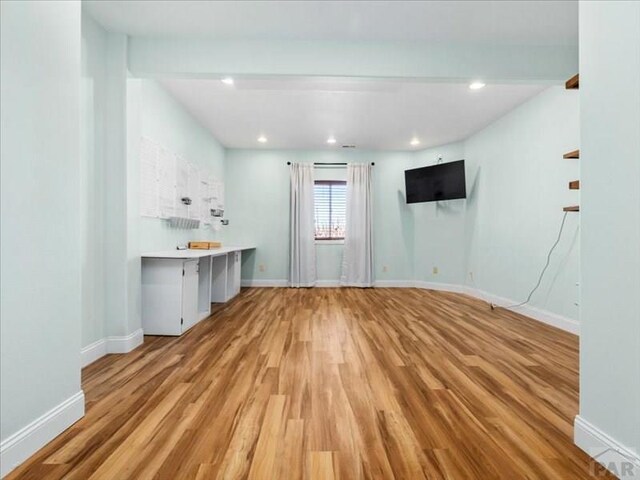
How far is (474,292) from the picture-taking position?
482cm

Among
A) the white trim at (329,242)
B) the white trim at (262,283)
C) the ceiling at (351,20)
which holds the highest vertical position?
the ceiling at (351,20)

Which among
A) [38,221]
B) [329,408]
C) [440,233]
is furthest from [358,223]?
[38,221]

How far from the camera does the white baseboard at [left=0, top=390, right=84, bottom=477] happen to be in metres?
1.15

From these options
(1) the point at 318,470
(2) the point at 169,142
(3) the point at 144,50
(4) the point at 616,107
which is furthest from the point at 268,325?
(4) the point at 616,107

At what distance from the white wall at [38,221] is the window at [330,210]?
4.51m

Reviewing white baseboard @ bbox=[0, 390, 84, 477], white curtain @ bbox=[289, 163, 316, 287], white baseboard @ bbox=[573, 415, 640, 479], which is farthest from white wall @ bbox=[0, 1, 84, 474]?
white curtain @ bbox=[289, 163, 316, 287]

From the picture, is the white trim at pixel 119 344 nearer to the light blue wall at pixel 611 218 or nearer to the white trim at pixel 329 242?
the light blue wall at pixel 611 218

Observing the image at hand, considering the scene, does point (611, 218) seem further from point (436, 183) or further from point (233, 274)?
point (233, 274)

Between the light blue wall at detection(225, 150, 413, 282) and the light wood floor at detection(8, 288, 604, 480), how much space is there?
2.80m

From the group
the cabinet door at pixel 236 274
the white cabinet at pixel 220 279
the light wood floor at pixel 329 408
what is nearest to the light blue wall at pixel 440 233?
the light wood floor at pixel 329 408

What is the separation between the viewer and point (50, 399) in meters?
1.33

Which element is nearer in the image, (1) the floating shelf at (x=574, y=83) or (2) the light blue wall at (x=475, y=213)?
(1) the floating shelf at (x=574, y=83)

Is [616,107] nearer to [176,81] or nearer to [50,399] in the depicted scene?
[50,399]

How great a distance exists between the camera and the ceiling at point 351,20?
2105mm
